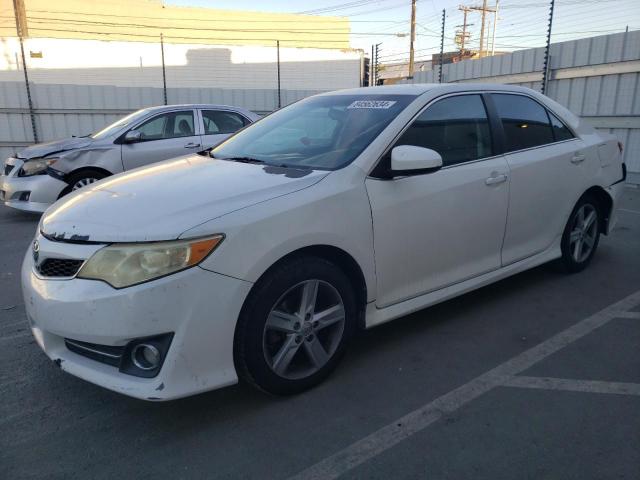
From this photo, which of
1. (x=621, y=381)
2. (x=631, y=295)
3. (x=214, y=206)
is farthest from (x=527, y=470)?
(x=631, y=295)

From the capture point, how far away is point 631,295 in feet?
13.7

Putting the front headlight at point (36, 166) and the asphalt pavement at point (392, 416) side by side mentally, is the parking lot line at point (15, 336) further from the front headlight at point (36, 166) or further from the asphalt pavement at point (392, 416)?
the front headlight at point (36, 166)

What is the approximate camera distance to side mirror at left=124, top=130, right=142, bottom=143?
742cm

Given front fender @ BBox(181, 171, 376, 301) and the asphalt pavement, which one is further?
front fender @ BBox(181, 171, 376, 301)

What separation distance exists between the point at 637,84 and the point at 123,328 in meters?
9.60

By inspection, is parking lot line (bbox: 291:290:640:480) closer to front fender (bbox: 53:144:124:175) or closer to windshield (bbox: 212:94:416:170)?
windshield (bbox: 212:94:416:170)

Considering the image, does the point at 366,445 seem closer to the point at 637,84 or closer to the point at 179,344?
the point at 179,344

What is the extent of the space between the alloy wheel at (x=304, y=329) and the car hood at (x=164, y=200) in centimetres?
55

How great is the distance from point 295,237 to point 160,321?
0.75 m

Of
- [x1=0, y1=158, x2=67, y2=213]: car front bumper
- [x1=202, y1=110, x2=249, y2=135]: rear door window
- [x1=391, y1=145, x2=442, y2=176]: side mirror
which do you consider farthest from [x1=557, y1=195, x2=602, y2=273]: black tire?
[x1=0, y1=158, x2=67, y2=213]: car front bumper

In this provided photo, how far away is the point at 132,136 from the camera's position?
24.3 ft

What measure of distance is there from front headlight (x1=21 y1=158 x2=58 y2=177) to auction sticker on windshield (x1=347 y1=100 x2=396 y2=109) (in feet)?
17.3

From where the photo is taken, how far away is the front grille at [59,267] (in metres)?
2.44

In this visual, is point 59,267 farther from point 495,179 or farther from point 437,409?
point 495,179
